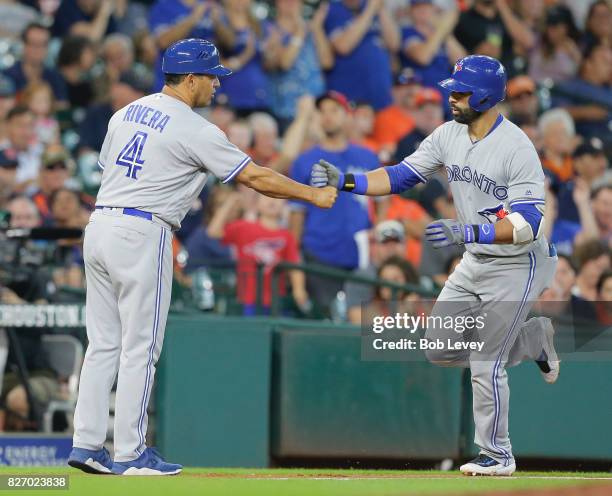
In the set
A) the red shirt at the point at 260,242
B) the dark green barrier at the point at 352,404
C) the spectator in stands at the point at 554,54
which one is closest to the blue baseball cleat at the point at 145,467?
the dark green barrier at the point at 352,404

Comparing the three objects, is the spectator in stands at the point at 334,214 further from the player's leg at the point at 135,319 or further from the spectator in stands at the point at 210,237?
the player's leg at the point at 135,319

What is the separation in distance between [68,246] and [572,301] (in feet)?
12.5

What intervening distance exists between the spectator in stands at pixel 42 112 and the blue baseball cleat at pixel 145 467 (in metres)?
6.00

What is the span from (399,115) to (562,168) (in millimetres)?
1753

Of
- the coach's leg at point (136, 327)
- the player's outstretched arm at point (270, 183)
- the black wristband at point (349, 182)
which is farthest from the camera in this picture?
the black wristband at point (349, 182)

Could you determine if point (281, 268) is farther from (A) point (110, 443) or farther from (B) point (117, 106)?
(B) point (117, 106)

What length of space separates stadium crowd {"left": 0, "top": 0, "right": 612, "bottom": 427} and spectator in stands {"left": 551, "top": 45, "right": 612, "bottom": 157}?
0.02m

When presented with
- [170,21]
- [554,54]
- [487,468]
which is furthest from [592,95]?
[487,468]

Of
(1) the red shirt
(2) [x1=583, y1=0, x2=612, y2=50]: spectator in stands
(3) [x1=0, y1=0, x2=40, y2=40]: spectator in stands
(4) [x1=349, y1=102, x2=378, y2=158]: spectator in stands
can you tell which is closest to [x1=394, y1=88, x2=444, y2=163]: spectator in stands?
(4) [x1=349, y1=102, x2=378, y2=158]: spectator in stands

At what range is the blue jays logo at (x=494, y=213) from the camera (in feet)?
22.8

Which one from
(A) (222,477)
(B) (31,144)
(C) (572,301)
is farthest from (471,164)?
(B) (31,144)

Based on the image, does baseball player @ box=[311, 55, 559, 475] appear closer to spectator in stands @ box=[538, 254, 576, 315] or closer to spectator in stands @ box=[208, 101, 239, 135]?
spectator in stands @ box=[538, 254, 576, 315]

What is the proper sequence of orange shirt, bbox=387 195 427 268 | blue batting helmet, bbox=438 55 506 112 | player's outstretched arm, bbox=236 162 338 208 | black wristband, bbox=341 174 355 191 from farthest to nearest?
orange shirt, bbox=387 195 427 268 < black wristband, bbox=341 174 355 191 < blue batting helmet, bbox=438 55 506 112 < player's outstretched arm, bbox=236 162 338 208

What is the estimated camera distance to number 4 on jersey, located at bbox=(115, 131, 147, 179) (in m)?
6.53
